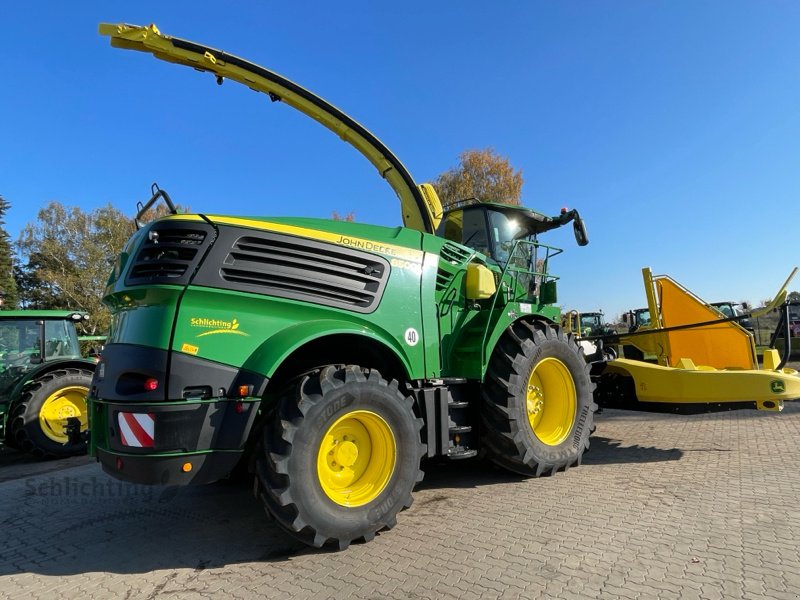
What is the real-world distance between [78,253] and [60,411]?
88.9ft

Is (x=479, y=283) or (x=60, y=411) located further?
(x=60, y=411)

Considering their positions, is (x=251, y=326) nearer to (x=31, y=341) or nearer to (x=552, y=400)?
(x=552, y=400)

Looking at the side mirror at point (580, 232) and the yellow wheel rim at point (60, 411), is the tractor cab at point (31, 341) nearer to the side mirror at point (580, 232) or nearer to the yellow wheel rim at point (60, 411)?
the yellow wheel rim at point (60, 411)

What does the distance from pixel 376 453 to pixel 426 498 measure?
39.6 inches

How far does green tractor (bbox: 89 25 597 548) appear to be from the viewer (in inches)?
120

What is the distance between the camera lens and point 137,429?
2.97 metres

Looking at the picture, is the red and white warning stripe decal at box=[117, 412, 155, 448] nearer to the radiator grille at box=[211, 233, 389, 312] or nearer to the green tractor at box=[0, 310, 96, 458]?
the radiator grille at box=[211, 233, 389, 312]

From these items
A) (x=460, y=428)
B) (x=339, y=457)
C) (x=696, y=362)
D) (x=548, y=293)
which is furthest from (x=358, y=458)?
(x=696, y=362)

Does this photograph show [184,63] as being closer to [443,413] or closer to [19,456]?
[443,413]

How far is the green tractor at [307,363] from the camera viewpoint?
304 cm

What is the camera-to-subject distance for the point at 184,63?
4.93 m

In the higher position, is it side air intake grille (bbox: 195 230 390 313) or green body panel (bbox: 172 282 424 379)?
side air intake grille (bbox: 195 230 390 313)

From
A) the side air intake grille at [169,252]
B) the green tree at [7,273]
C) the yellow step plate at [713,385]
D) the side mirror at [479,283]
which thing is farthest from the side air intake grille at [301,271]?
the green tree at [7,273]

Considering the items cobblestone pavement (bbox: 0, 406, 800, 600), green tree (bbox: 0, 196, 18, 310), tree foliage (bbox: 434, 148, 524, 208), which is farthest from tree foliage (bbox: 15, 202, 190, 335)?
cobblestone pavement (bbox: 0, 406, 800, 600)
